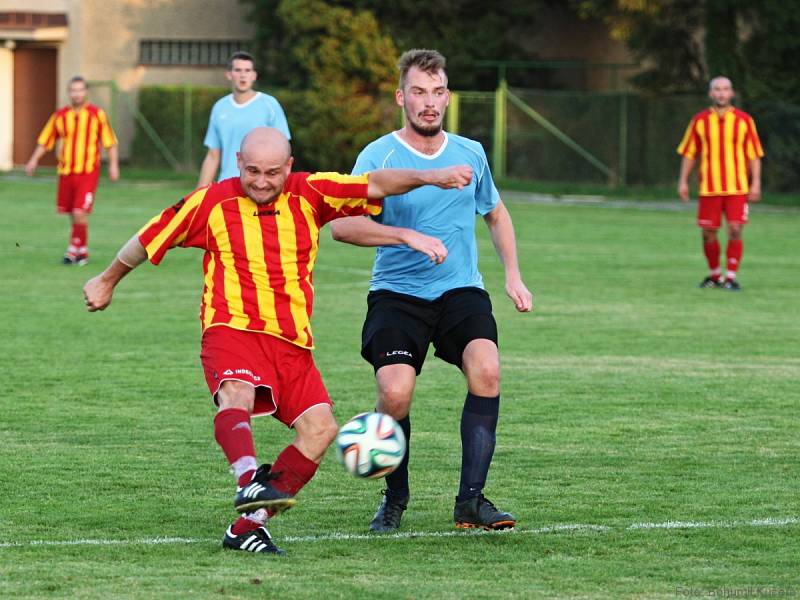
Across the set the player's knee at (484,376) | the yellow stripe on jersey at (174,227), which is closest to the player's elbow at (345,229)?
the yellow stripe on jersey at (174,227)

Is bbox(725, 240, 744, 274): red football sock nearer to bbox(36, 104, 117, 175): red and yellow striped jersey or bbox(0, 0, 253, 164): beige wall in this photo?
bbox(36, 104, 117, 175): red and yellow striped jersey

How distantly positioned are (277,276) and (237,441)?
2.22 ft

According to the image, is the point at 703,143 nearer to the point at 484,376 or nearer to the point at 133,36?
the point at 484,376

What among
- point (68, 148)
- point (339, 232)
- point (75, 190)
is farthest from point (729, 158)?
point (339, 232)

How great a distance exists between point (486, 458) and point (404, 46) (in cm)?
3490

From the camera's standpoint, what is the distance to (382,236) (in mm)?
6617

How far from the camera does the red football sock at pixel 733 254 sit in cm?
1762

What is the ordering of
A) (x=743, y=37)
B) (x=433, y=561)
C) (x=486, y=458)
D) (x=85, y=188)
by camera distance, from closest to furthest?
1. (x=433, y=561)
2. (x=486, y=458)
3. (x=85, y=188)
4. (x=743, y=37)

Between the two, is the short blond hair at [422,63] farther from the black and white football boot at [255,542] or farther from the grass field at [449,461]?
the black and white football boot at [255,542]

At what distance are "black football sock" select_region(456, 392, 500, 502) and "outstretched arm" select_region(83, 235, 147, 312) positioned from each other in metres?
1.45

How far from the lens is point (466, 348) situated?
698 cm

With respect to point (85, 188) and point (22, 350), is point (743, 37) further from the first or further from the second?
point (22, 350)

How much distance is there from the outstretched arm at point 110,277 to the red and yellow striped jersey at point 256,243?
0.15ft

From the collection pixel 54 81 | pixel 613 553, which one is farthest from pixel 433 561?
→ pixel 54 81
